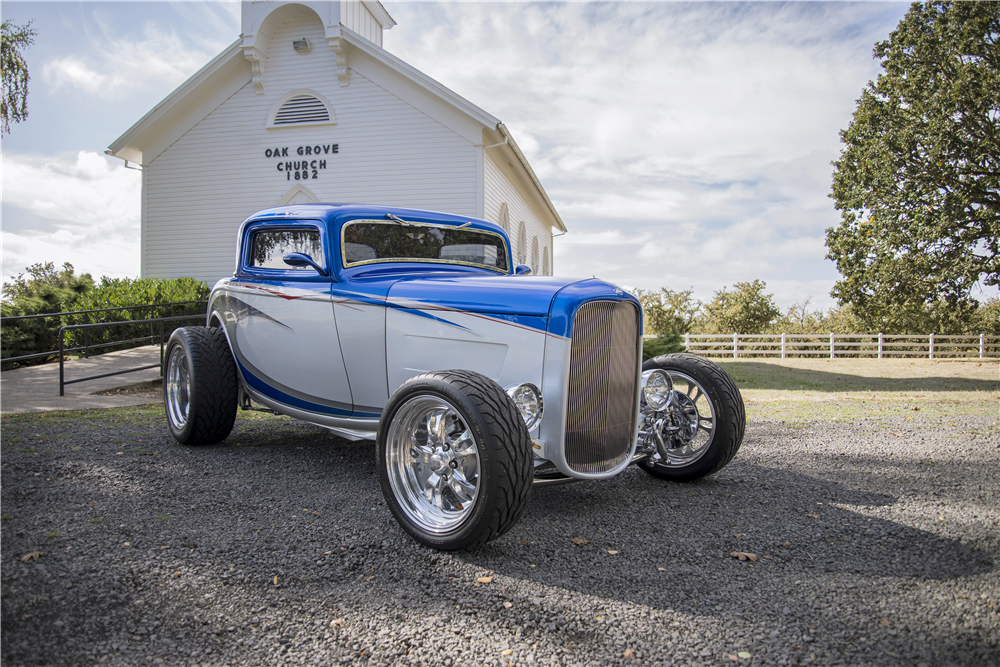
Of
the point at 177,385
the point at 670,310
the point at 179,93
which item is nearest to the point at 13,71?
the point at 179,93

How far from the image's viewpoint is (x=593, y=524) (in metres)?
3.61

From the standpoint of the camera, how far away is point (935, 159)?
53.6ft

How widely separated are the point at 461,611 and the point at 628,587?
0.77 meters

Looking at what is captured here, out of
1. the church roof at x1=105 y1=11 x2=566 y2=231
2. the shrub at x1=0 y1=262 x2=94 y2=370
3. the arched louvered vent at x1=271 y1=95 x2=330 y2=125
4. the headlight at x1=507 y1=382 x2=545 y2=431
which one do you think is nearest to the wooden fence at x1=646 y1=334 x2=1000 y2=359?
the church roof at x1=105 y1=11 x2=566 y2=231

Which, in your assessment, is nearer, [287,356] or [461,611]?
[461,611]

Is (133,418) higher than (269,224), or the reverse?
(269,224)

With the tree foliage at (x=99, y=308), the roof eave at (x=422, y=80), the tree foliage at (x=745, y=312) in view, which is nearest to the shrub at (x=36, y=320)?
the tree foliage at (x=99, y=308)

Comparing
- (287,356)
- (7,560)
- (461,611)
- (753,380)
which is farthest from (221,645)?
(753,380)

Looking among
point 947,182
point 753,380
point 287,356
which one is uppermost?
point 947,182

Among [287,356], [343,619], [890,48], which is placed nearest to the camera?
[343,619]

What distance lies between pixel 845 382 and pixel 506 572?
1483 centimetres

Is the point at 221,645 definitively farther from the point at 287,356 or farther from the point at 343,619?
the point at 287,356

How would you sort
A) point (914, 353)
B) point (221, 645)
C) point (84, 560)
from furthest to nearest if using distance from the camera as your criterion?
1. point (914, 353)
2. point (84, 560)
3. point (221, 645)

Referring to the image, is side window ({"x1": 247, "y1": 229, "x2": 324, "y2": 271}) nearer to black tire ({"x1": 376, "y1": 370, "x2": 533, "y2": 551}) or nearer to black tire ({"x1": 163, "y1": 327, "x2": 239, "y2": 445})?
black tire ({"x1": 163, "y1": 327, "x2": 239, "y2": 445})
